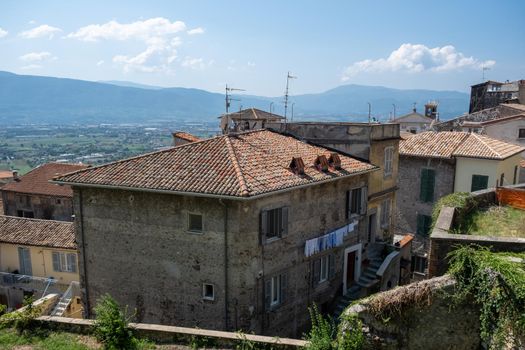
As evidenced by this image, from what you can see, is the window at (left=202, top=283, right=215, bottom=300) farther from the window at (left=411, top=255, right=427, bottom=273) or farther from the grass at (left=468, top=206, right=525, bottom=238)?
the window at (left=411, top=255, right=427, bottom=273)

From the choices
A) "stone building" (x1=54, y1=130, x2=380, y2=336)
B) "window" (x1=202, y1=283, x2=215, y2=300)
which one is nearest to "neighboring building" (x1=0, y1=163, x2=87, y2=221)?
"stone building" (x1=54, y1=130, x2=380, y2=336)

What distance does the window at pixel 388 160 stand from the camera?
27006 millimetres

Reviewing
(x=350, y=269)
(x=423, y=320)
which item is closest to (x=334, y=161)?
(x=350, y=269)

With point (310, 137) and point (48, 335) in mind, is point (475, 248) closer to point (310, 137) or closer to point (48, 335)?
point (48, 335)

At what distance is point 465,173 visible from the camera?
96.3 ft

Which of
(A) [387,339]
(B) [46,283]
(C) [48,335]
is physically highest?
(A) [387,339]

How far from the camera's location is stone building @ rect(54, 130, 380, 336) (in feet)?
56.5

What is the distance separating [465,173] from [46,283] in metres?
29.8

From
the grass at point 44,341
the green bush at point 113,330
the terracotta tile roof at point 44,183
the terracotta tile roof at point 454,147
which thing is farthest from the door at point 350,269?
the terracotta tile roof at point 44,183

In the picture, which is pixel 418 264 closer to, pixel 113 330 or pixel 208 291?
pixel 208 291

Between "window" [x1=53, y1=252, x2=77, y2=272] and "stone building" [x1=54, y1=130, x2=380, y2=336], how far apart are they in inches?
508

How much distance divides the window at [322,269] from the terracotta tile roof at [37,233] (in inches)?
749

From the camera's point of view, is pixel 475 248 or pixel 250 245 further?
pixel 250 245

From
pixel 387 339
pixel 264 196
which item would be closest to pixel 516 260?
pixel 387 339
